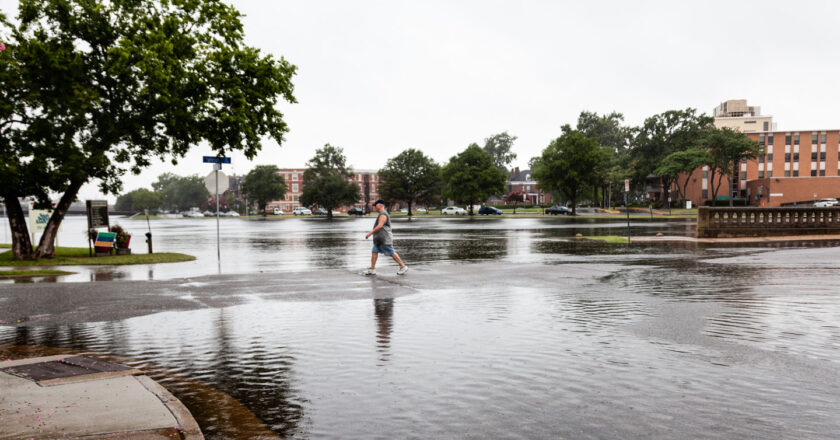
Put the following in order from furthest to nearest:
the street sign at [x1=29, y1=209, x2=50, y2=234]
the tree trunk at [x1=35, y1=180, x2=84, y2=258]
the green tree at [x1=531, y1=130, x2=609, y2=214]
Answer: the green tree at [x1=531, y1=130, x2=609, y2=214] < the street sign at [x1=29, y1=209, x2=50, y2=234] < the tree trunk at [x1=35, y1=180, x2=84, y2=258]

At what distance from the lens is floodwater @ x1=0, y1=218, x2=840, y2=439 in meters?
4.25

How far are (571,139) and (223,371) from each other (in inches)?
3011

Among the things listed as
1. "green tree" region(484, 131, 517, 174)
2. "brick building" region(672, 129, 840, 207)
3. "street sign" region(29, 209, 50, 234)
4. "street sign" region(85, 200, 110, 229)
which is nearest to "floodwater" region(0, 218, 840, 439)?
"street sign" region(85, 200, 110, 229)

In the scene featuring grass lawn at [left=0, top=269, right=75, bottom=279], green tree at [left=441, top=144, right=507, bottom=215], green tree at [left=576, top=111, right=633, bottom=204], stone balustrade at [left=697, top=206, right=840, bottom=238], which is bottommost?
grass lawn at [left=0, top=269, right=75, bottom=279]

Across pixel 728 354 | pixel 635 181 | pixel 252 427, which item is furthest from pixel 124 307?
pixel 635 181

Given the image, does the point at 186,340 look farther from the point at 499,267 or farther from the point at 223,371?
the point at 499,267

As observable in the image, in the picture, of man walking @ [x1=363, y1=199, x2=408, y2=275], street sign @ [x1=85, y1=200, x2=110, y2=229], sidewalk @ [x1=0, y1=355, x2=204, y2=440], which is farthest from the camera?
street sign @ [x1=85, y1=200, x2=110, y2=229]

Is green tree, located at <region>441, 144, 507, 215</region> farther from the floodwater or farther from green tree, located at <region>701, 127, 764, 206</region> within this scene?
the floodwater

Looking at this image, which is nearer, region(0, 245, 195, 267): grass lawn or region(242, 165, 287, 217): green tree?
region(0, 245, 195, 267): grass lawn

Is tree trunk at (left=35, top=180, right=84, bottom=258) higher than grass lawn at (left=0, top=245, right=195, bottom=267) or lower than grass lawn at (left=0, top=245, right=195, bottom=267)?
higher

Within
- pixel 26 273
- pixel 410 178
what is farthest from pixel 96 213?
pixel 410 178

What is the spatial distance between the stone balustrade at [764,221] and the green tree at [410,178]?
68.3 m

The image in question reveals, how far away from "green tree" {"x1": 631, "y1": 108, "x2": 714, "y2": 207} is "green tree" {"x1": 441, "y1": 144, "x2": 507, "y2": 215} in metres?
28.6

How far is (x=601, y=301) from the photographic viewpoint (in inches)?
386
